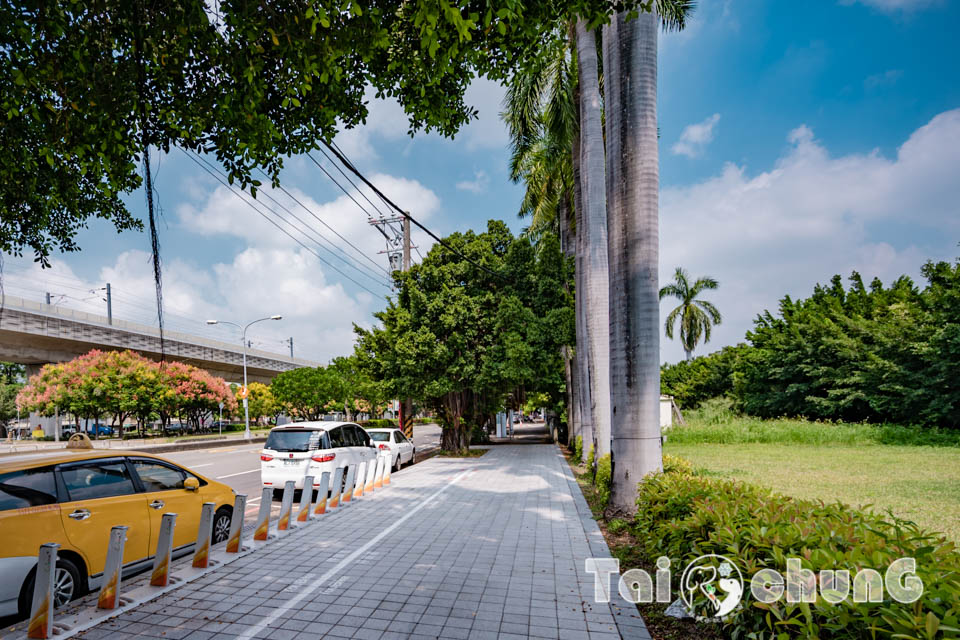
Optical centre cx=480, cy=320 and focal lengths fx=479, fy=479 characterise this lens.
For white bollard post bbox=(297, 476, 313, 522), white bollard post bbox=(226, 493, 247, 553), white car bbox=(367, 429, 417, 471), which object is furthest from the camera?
white car bbox=(367, 429, 417, 471)

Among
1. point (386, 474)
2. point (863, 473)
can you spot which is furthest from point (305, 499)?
point (863, 473)

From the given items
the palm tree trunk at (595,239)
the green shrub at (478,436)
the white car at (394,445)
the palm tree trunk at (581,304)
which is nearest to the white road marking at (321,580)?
the palm tree trunk at (595,239)

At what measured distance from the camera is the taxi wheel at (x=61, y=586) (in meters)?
4.26

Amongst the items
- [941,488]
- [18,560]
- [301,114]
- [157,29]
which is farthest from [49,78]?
[941,488]

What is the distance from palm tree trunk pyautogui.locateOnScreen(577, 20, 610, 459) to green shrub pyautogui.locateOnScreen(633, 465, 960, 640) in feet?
22.5

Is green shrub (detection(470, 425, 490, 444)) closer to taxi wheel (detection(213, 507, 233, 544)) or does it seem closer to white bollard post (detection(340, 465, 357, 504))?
white bollard post (detection(340, 465, 357, 504))

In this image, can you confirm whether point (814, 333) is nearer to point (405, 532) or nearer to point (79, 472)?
point (405, 532)

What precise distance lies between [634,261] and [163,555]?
280 inches

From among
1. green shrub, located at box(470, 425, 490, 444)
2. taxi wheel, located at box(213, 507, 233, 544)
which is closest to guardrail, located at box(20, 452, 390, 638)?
taxi wheel, located at box(213, 507, 233, 544)

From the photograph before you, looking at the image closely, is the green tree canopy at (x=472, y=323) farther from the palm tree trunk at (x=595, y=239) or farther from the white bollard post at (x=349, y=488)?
the white bollard post at (x=349, y=488)

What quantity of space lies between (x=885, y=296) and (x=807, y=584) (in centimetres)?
3275

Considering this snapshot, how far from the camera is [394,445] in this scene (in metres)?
15.9

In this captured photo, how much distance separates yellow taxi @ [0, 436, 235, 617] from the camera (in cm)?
423

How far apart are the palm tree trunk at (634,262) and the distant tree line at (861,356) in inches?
796
